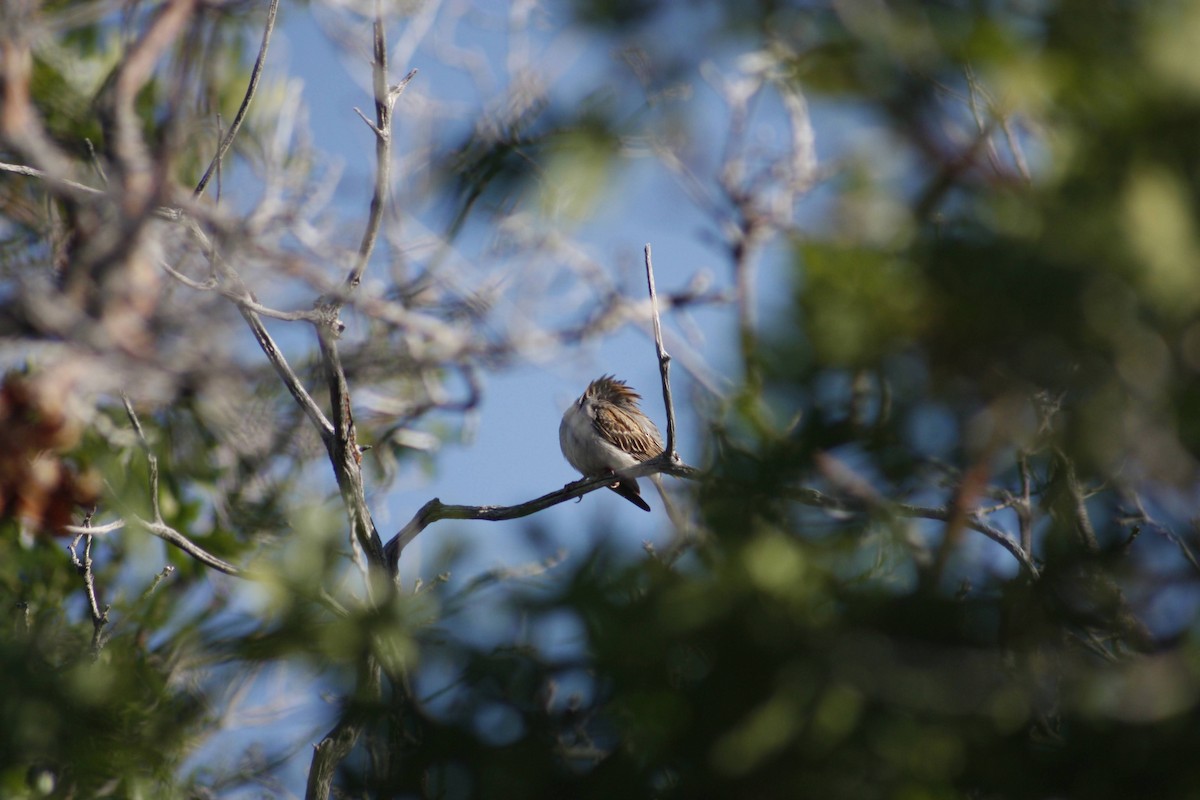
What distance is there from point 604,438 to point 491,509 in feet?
8.04

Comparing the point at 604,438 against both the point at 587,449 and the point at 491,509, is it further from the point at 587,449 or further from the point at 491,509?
the point at 491,509

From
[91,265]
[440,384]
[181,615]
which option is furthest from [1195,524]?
[440,384]

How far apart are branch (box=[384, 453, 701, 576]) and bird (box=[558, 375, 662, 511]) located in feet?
6.54

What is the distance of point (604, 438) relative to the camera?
639cm

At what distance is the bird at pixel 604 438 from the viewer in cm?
635

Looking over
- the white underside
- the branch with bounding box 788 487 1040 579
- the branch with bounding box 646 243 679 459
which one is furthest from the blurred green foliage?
the white underside

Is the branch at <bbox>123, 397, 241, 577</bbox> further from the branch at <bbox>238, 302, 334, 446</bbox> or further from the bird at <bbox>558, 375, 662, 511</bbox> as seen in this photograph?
the bird at <bbox>558, 375, 662, 511</bbox>

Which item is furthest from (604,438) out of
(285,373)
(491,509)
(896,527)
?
(896,527)

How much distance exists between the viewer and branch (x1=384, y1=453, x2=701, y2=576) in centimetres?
373

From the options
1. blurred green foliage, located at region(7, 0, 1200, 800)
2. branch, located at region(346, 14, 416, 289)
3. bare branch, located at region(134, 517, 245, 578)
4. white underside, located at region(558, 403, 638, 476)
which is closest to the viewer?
blurred green foliage, located at region(7, 0, 1200, 800)

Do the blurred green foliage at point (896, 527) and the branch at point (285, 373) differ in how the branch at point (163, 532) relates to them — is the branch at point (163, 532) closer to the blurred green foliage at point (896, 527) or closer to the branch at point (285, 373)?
the branch at point (285, 373)

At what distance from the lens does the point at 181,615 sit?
4.89 metres

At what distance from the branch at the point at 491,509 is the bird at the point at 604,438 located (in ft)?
6.54

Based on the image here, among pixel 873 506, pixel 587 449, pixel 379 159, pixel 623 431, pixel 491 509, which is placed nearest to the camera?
pixel 873 506
